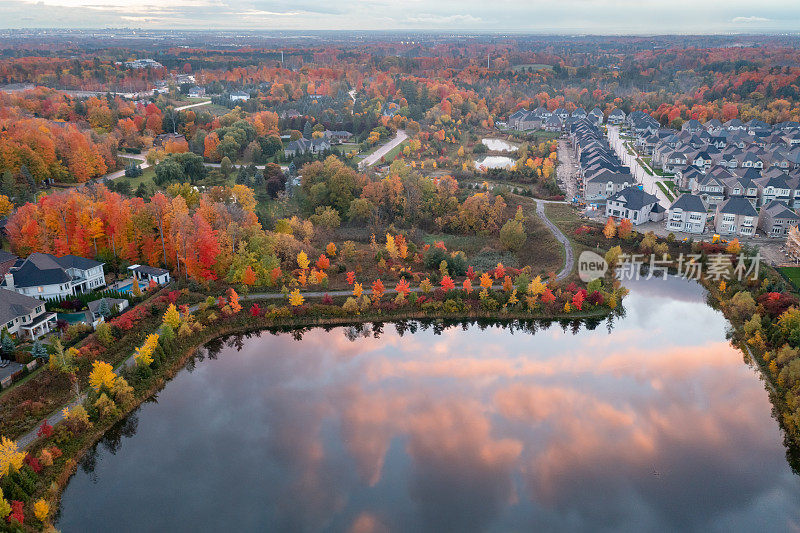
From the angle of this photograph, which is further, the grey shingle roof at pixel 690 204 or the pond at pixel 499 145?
the pond at pixel 499 145

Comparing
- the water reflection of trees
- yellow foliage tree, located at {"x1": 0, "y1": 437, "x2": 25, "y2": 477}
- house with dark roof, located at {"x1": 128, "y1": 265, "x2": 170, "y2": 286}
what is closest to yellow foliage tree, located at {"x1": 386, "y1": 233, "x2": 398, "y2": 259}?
the water reflection of trees

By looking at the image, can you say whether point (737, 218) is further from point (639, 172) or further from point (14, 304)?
point (14, 304)

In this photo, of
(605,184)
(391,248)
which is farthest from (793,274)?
(391,248)

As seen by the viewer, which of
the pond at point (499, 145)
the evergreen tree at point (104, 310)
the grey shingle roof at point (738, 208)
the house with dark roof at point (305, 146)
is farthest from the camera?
the pond at point (499, 145)

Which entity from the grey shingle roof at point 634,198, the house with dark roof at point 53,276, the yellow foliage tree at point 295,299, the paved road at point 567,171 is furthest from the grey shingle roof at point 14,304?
the paved road at point 567,171

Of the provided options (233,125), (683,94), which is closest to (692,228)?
(233,125)

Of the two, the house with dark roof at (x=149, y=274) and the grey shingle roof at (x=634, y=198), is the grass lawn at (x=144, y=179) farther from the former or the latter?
the grey shingle roof at (x=634, y=198)
